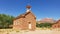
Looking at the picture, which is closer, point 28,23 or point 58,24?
point 28,23

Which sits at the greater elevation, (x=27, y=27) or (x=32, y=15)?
(x=32, y=15)

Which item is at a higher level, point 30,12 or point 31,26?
point 30,12

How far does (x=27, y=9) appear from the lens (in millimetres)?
37688

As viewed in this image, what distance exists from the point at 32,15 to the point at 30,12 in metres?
0.94

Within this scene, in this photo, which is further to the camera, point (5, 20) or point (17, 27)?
point (5, 20)

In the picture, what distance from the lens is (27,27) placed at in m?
37.1

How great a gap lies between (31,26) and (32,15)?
A: 2.78 meters

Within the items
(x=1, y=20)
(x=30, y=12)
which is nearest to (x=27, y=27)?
(x=30, y=12)

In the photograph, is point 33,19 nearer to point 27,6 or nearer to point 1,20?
point 27,6

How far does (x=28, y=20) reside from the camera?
122 feet

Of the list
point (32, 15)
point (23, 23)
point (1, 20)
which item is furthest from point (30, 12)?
point (1, 20)

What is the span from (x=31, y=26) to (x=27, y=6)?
16.8 ft

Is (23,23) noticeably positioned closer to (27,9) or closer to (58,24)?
(27,9)

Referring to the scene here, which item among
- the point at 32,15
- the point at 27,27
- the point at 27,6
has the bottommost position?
the point at 27,27
